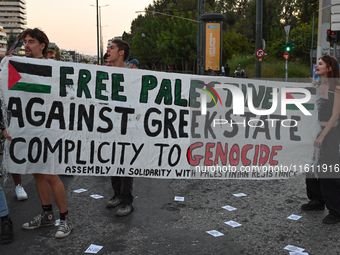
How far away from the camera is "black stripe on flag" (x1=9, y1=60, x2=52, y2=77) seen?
4.17 m

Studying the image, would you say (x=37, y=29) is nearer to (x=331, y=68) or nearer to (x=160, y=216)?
(x=160, y=216)

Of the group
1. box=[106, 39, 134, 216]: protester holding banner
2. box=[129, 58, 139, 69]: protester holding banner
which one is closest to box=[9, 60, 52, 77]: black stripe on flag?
box=[106, 39, 134, 216]: protester holding banner

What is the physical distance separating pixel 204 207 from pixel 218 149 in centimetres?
91

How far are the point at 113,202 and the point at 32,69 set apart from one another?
195 cm

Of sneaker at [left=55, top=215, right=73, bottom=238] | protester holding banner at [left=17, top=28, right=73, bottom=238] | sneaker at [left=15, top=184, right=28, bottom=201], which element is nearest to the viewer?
sneaker at [left=55, top=215, right=73, bottom=238]

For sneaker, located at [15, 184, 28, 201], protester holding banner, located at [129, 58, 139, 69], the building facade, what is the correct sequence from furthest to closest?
the building facade, protester holding banner, located at [129, 58, 139, 69], sneaker, located at [15, 184, 28, 201]

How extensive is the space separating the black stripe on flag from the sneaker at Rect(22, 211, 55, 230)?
5.03ft

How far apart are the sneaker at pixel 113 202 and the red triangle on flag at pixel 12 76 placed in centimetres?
190

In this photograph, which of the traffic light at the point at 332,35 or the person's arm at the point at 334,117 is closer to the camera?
the person's arm at the point at 334,117

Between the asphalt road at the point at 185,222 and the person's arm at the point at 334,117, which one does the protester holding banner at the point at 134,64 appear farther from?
the person's arm at the point at 334,117

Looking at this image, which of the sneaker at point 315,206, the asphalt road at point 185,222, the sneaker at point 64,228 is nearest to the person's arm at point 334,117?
the sneaker at point 315,206

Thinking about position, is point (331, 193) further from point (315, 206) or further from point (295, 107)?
point (295, 107)

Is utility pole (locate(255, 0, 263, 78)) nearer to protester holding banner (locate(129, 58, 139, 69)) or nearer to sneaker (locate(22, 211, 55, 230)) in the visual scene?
protester holding banner (locate(129, 58, 139, 69))

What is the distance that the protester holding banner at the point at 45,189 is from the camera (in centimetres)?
416
